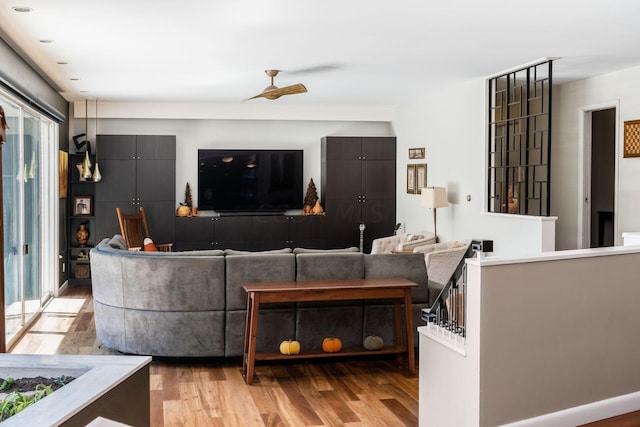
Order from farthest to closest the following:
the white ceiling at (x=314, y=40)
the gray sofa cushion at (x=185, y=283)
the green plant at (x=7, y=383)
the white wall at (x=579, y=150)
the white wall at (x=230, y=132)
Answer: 1. the white wall at (x=230, y=132)
2. the white wall at (x=579, y=150)
3. the gray sofa cushion at (x=185, y=283)
4. the white ceiling at (x=314, y=40)
5. the green plant at (x=7, y=383)

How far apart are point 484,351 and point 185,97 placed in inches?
285

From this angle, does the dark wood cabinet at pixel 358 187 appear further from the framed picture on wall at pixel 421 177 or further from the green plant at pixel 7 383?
the green plant at pixel 7 383

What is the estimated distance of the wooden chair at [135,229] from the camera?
927 cm

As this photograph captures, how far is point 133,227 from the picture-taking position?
376 inches

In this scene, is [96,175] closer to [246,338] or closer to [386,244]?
[386,244]

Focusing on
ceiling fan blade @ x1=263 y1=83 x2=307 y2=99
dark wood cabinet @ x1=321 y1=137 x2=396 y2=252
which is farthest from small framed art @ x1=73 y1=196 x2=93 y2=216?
ceiling fan blade @ x1=263 y1=83 x2=307 y2=99

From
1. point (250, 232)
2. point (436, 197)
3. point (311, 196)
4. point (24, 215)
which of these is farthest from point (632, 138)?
point (24, 215)

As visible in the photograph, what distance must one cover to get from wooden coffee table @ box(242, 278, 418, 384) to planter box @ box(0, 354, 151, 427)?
1.80 meters

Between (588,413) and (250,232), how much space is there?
23.3 feet

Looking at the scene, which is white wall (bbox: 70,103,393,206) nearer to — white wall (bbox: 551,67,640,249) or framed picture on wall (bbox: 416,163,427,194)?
framed picture on wall (bbox: 416,163,427,194)

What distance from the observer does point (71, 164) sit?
31.8 feet

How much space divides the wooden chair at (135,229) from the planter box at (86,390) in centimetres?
648

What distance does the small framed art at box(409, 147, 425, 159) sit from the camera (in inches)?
376

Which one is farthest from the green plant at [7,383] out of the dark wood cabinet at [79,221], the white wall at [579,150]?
the dark wood cabinet at [79,221]
